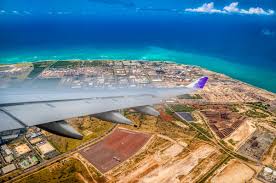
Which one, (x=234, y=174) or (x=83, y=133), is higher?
(x=83, y=133)

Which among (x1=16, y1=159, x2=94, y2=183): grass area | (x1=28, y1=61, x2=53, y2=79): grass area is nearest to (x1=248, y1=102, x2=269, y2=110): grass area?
(x1=16, y1=159, x2=94, y2=183): grass area

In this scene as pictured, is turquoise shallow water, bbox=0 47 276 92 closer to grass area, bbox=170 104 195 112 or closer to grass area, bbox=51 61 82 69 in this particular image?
grass area, bbox=51 61 82 69

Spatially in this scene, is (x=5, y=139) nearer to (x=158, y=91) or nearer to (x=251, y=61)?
(x=158, y=91)

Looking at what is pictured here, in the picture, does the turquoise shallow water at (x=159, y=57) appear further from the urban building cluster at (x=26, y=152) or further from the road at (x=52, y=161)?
the road at (x=52, y=161)

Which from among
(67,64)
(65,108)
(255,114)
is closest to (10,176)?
(65,108)

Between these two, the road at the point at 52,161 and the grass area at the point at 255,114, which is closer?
the road at the point at 52,161

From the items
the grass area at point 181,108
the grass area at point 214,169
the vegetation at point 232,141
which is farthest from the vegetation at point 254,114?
the grass area at point 214,169

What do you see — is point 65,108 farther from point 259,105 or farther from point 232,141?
point 259,105
